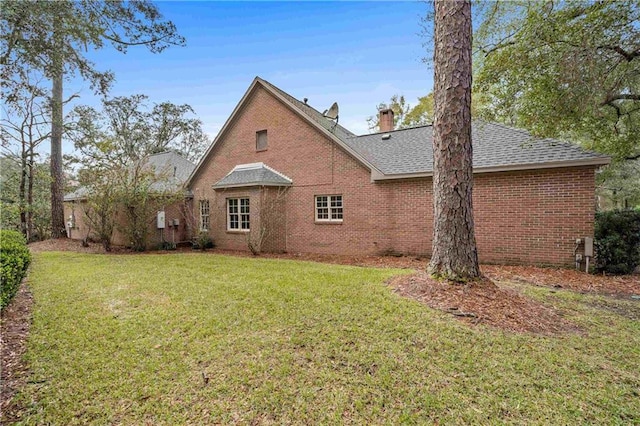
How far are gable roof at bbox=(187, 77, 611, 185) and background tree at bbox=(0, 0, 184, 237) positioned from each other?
19.1 feet

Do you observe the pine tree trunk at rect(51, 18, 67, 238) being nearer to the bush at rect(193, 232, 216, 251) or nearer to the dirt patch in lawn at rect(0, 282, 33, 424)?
the bush at rect(193, 232, 216, 251)

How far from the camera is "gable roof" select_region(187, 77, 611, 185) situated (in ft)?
27.3

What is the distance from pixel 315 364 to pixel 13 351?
3.88 m

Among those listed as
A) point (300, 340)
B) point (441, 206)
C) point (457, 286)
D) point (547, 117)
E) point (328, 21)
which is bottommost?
point (300, 340)

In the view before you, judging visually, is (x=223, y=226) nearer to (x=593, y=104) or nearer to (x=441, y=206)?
(x=441, y=206)

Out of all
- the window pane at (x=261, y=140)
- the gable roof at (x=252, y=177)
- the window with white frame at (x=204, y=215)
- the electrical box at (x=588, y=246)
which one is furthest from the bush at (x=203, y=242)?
the electrical box at (x=588, y=246)

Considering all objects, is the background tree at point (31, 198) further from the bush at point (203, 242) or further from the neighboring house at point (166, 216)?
the bush at point (203, 242)

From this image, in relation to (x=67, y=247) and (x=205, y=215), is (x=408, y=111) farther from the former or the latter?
(x=67, y=247)

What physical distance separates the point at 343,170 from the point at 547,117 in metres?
6.61

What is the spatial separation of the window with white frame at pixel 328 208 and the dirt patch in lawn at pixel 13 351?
8767 millimetres

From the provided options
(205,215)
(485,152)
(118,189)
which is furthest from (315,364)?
(205,215)

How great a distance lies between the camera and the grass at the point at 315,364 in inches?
101

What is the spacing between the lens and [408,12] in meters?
9.98

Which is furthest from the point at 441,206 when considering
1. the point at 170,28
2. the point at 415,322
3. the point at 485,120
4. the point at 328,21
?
the point at 328,21
